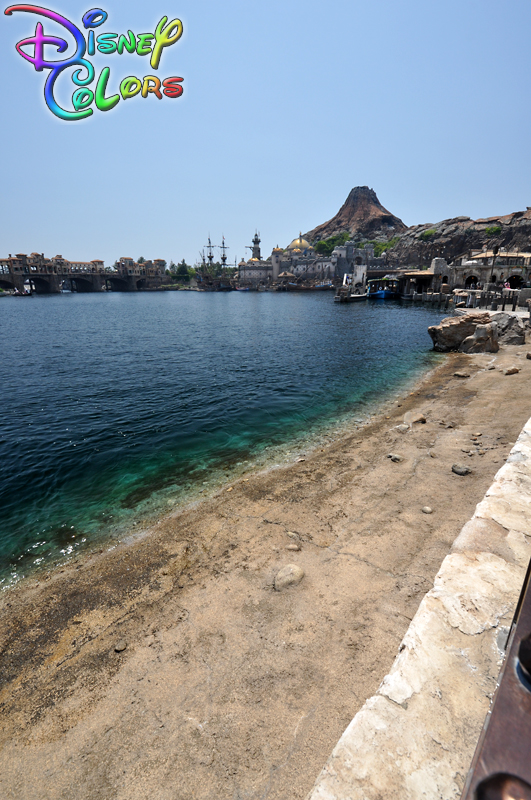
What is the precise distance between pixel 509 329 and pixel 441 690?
25.3 metres

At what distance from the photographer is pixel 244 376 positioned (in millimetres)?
21266

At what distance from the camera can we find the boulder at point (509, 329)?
21.7m

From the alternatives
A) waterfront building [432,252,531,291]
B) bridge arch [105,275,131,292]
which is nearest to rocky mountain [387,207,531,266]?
waterfront building [432,252,531,291]

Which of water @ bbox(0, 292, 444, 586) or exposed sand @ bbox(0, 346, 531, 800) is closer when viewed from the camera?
exposed sand @ bbox(0, 346, 531, 800)

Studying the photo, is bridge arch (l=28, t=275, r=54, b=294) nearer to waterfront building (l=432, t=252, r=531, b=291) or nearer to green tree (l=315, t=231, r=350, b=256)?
green tree (l=315, t=231, r=350, b=256)

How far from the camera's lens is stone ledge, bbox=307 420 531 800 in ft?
6.92

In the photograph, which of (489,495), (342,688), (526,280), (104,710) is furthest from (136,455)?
(526,280)

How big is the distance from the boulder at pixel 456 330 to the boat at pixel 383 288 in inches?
2303

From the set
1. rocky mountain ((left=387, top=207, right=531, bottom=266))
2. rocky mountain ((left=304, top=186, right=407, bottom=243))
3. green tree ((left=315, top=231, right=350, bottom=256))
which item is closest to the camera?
rocky mountain ((left=387, top=207, right=531, bottom=266))

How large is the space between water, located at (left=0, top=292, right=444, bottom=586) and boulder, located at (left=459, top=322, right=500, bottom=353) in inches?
104

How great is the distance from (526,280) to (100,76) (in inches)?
2488

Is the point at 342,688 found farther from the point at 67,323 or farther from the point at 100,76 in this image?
the point at 67,323

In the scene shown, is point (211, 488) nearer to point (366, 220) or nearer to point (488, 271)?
point (488, 271)

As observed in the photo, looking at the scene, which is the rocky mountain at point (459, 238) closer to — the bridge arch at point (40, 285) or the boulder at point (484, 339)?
the boulder at point (484, 339)
